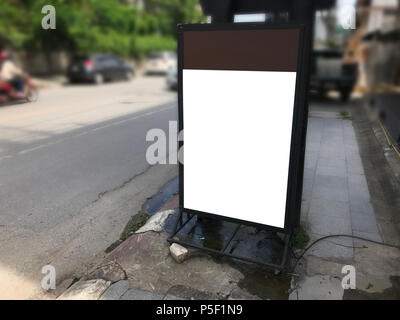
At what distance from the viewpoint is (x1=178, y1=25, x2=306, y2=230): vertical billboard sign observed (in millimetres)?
2678

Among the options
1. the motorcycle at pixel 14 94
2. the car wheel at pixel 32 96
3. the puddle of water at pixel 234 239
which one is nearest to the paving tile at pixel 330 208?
the puddle of water at pixel 234 239

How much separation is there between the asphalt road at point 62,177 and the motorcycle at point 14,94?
122cm

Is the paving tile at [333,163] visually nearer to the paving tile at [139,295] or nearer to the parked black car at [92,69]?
the paving tile at [139,295]

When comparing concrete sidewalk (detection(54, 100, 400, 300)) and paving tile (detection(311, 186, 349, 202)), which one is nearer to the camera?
concrete sidewalk (detection(54, 100, 400, 300))

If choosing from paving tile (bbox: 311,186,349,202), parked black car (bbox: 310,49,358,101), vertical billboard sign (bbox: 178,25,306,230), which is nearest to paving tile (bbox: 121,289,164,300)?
vertical billboard sign (bbox: 178,25,306,230)

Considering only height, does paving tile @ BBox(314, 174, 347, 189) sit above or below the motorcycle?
below

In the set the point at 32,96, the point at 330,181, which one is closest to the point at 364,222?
the point at 330,181

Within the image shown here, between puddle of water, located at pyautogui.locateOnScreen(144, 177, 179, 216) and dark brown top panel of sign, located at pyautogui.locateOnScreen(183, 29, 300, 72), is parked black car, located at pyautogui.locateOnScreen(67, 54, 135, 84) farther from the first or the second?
dark brown top panel of sign, located at pyautogui.locateOnScreen(183, 29, 300, 72)

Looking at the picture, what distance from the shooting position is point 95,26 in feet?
77.2

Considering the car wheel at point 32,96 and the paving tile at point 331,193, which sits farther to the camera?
the car wheel at point 32,96

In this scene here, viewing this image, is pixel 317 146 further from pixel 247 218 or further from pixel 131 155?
pixel 247 218

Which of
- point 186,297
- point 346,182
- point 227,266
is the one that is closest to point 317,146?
point 346,182

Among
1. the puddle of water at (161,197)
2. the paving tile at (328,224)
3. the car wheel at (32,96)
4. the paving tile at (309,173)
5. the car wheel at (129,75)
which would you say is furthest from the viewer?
the car wheel at (129,75)

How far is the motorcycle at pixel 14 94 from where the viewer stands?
1167cm
